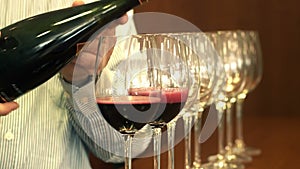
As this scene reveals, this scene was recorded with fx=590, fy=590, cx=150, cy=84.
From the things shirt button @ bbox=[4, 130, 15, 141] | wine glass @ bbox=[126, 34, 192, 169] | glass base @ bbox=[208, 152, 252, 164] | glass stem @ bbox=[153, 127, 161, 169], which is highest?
wine glass @ bbox=[126, 34, 192, 169]

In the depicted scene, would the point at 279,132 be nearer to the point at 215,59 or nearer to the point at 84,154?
the point at 215,59

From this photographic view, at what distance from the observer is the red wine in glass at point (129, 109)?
56cm

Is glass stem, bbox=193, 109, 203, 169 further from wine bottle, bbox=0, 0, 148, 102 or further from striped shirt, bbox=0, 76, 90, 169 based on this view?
wine bottle, bbox=0, 0, 148, 102

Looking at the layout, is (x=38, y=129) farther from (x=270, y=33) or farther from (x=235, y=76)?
(x=270, y=33)

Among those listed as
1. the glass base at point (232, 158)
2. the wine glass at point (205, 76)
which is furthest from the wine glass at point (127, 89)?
the glass base at point (232, 158)

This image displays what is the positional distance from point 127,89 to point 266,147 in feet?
1.95

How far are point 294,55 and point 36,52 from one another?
264 centimetres

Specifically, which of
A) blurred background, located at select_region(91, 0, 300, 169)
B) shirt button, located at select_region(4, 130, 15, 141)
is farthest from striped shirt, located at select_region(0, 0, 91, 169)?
blurred background, located at select_region(91, 0, 300, 169)

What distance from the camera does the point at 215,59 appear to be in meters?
1.02

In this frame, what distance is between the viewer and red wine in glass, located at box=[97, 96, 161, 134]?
22.0 inches

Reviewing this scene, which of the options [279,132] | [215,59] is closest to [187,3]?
[279,132]

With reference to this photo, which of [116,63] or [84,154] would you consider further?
[84,154]

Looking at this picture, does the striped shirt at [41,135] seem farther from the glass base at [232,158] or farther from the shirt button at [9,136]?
the glass base at [232,158]

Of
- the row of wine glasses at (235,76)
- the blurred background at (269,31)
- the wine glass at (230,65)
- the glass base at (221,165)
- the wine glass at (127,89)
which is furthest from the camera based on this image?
the blurred background at (269,31)
